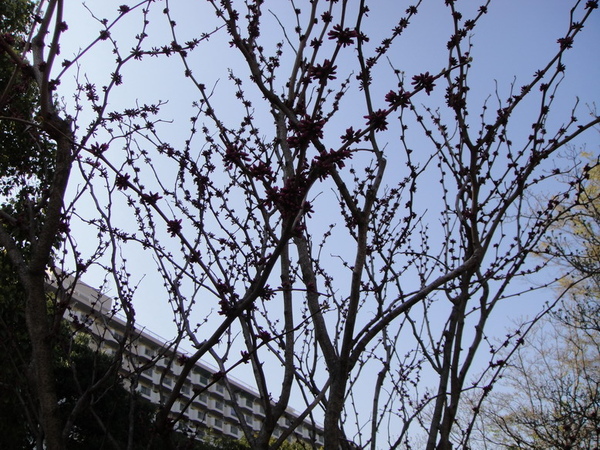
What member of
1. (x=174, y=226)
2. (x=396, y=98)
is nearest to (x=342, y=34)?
(x=396, y=98)

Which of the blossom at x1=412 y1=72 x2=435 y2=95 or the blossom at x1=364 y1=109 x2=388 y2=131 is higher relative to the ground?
the blossom at x1=412 y1=72 x2=435 y2=95

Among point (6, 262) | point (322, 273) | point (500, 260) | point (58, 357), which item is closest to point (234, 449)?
point (58, 357)

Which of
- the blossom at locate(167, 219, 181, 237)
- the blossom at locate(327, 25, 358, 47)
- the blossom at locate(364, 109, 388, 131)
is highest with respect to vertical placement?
the blossom at locate(327, 25, 358, 47)

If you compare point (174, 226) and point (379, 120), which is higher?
point (379, 120)

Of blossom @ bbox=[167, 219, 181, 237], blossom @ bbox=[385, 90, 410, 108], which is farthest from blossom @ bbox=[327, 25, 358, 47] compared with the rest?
blossom @ bbox=[167, 219, 181, 237]

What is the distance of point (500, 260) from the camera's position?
3.85 meters

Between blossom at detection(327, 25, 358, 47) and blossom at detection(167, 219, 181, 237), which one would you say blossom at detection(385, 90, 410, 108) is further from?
blossom at detection(167, 219, 181, 237)

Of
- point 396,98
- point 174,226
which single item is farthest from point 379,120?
point 174,226

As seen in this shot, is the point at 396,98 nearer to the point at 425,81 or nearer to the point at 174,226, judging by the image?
the point at 425,81

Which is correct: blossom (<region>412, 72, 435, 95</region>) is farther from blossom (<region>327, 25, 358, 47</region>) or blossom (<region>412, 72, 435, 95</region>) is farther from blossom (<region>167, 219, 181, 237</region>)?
blossom (<region>167, 219, 181, 237</region>)

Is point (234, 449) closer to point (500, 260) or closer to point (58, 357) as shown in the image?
point (58, 357)

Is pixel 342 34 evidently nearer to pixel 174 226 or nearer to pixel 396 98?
pixel 396 98

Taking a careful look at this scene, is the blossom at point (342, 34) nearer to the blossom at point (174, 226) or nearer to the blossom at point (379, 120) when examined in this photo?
the blossom at point (379, 120)

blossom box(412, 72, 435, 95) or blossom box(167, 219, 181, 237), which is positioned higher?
blossom box(412, 72, 435, 95)
